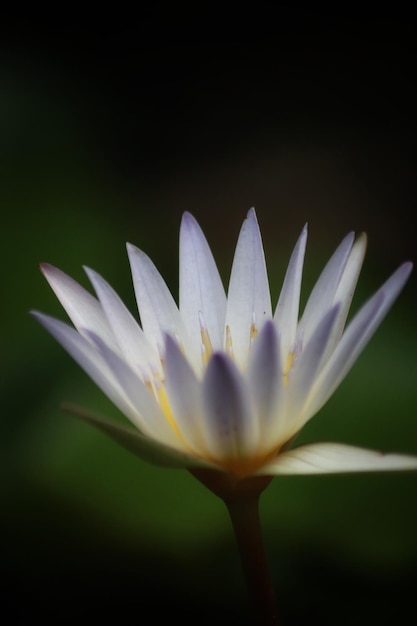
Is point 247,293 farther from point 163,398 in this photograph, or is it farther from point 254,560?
point 254,560

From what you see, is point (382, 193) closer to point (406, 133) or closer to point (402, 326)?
point (406, 133)

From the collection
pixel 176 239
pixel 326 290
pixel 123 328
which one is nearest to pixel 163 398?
pixel 123 328

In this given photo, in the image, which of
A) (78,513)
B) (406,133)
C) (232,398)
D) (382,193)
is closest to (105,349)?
(232,398)

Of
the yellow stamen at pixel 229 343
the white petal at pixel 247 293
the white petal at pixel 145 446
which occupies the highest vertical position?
the white petal at pixel 247 293

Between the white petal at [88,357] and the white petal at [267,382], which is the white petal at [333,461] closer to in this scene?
the white petal at [267,382]

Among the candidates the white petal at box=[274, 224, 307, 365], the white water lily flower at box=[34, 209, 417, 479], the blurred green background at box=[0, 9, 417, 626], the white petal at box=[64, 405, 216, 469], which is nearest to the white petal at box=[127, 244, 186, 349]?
the white water lily flower at box=[34, 209, 417, 479]

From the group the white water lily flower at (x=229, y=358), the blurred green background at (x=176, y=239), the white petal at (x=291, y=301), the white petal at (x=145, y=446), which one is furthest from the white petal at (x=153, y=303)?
the blurred green background at (x=176, y=239)

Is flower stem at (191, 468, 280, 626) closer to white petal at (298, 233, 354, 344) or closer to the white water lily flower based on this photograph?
the white water lily flower
